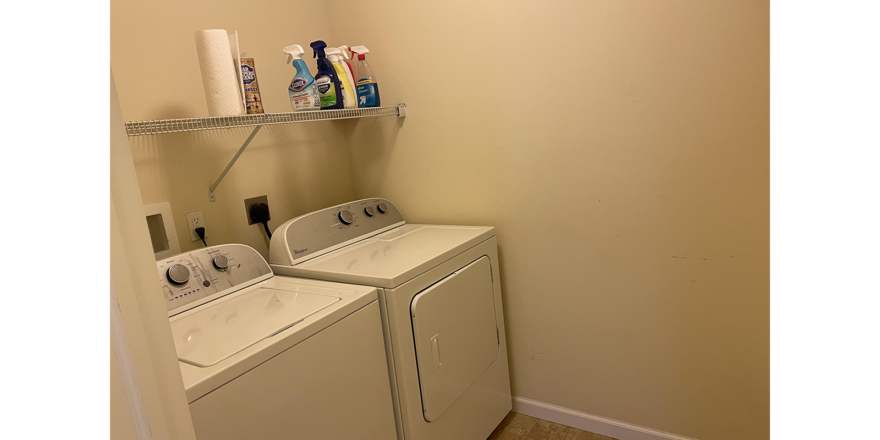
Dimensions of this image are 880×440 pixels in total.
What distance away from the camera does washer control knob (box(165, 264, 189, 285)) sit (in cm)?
151

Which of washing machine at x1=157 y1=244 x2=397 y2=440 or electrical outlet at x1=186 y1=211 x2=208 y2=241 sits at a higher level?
electrical outlet at x1=186 y1=211 x2=208 y2=241

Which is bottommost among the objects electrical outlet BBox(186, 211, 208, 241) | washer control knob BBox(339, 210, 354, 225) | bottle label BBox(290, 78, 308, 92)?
washer control knob BBox(339, 210, 354, 225)

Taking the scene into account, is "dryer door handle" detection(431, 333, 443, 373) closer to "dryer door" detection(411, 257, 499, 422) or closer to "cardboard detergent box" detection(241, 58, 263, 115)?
"dryer door" detection(411, 257, 499, 422)

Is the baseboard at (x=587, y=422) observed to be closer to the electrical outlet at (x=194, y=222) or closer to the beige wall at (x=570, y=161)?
the beige wall at (x=570, y=161)

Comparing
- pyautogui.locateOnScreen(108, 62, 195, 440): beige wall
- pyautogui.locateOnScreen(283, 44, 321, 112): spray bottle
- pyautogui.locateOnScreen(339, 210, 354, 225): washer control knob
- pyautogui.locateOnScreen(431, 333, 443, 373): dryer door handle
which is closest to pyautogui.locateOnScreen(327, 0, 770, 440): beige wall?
pyautogui.locateOnScreen(339, 210, 354, 225): washer control knob

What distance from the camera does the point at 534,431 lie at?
2.17 m

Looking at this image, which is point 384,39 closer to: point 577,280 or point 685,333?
point 577,280

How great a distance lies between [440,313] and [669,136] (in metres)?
0.99

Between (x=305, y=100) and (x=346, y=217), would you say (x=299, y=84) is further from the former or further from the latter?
(x=346, y=217)

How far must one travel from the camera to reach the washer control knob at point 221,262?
64.6 inches

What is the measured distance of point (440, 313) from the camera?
5.74 ft

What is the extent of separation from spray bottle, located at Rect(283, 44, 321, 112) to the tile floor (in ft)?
5.09
